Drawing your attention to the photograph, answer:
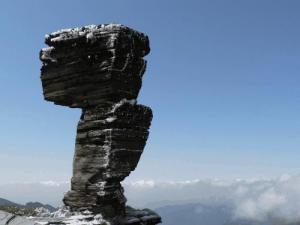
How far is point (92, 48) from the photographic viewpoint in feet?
111

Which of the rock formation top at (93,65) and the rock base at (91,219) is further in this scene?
the rock formation top at (93,65)

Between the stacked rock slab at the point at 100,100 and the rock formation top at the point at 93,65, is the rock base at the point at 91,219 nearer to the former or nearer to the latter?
the stacked rock slab at the point at 100,100

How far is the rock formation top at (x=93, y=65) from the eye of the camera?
33.6 metres

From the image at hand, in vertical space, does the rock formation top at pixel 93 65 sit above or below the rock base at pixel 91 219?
above

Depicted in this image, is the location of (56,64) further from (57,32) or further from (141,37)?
(141,37)

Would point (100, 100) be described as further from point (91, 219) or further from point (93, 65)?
point (91, 219)

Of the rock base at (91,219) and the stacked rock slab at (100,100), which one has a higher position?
the stacked rock slab at (100,100)

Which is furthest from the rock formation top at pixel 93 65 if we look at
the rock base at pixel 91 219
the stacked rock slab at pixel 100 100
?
the rock base at pixel 91 219

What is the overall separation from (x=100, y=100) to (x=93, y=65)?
2727 millimetres

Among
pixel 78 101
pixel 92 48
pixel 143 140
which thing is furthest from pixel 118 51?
pixel 143 140

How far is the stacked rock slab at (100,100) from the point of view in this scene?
1320 inches

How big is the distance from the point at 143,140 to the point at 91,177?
5.34m

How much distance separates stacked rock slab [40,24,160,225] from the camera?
33.5 meters

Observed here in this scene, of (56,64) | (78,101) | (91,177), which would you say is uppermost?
(56,64)
